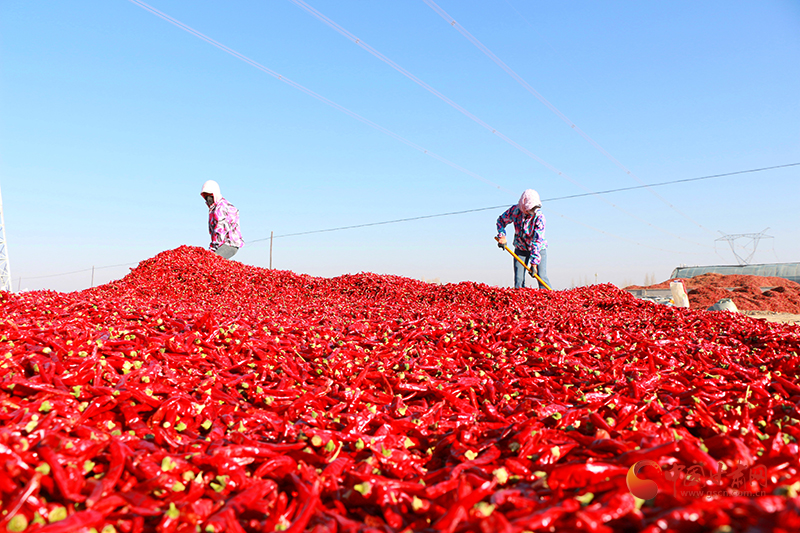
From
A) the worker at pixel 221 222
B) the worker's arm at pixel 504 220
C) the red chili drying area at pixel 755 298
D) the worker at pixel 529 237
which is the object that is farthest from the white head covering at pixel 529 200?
the red chili drying area at pixel 755 298

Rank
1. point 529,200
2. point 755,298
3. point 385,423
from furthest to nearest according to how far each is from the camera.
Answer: point 755,298 → point 529,200 → point 385,423

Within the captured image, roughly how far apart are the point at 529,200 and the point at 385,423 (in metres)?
11.0

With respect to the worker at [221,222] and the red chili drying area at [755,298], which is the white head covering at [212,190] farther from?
the red chili drying area at [755,298]

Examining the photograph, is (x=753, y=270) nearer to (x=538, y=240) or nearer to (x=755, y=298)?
(x=755, y=298)

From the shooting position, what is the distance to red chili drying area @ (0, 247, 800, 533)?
235 centimetres

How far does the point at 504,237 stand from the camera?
14.0 metres

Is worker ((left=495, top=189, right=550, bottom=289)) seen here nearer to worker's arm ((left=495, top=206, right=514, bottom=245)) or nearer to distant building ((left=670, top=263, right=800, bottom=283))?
worker's arm ((left=495, top=206, right=514, bottom=245))

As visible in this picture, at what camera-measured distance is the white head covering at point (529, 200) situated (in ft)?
44.0

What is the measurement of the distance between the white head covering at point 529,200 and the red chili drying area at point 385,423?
6.85 meters

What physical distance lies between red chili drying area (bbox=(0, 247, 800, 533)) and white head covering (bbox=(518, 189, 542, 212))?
22.5ft

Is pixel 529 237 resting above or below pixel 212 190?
below

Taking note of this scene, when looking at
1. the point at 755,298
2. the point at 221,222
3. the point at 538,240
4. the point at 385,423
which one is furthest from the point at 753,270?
the point at 385,423

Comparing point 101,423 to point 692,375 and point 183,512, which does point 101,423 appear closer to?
point 183,512

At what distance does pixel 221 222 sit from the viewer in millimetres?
15117
